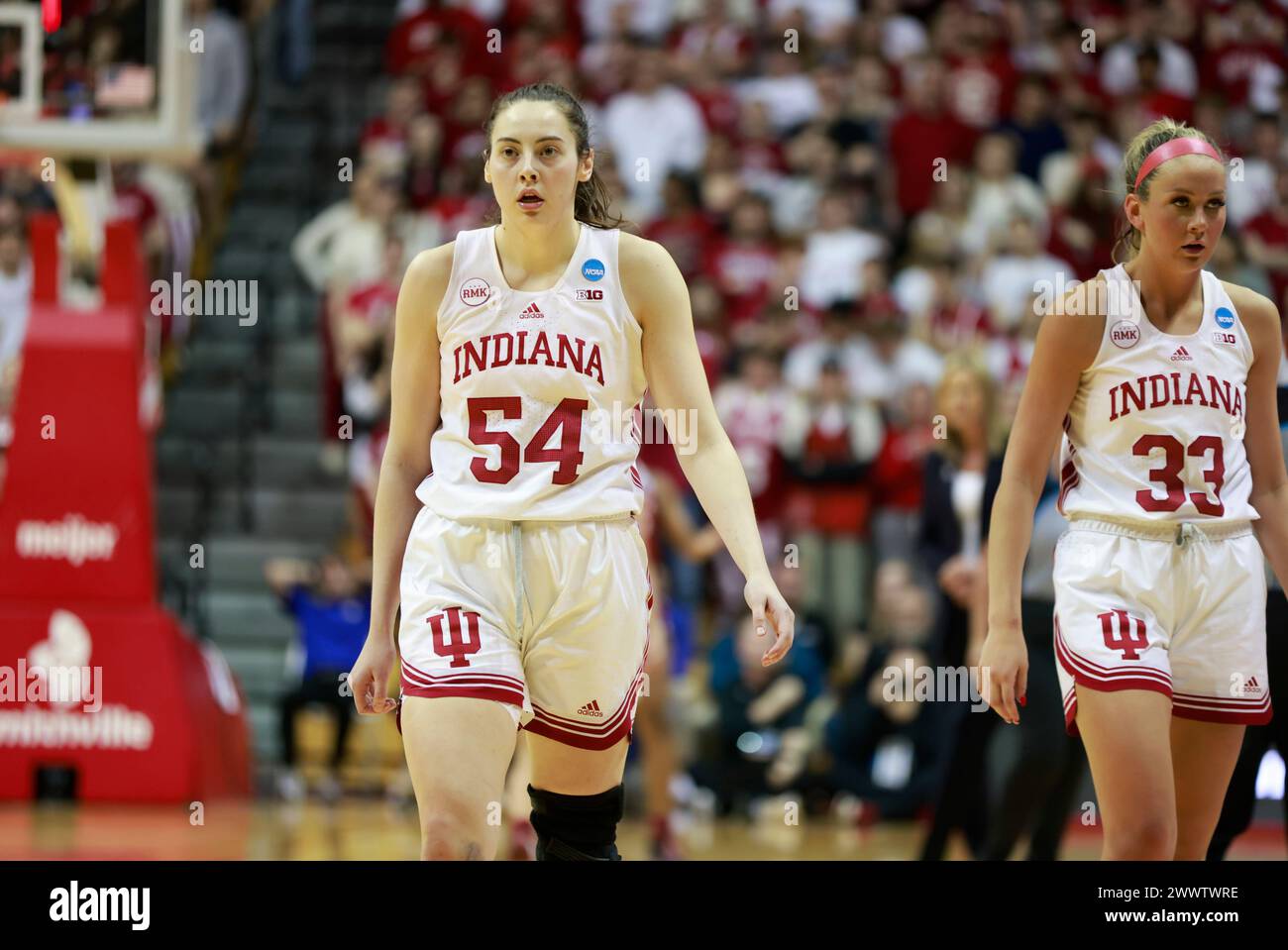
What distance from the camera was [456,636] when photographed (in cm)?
450

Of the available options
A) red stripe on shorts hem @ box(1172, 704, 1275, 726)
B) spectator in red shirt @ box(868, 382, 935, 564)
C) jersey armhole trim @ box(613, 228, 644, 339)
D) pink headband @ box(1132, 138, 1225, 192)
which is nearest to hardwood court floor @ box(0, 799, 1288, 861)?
spectator in red shirt @ box(868, 382, 935, 564)

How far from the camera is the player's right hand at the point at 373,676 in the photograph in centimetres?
468

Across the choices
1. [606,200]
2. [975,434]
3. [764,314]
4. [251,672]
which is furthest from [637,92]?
[606,200]

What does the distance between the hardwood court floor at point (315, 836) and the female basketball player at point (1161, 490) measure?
3711 millimetres

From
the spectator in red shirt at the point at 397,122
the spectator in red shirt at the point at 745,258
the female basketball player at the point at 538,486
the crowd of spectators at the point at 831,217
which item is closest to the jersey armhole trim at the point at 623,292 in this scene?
the female basketball player at the point at 538,486

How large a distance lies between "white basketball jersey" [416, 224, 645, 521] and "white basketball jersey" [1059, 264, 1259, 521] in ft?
3.87

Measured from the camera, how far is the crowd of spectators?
11203mm

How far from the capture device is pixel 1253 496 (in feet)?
16.5

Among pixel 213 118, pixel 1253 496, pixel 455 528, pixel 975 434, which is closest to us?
pixel 455 528

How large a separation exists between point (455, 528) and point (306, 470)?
9.45m

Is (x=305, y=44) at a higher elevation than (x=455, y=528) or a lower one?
higher

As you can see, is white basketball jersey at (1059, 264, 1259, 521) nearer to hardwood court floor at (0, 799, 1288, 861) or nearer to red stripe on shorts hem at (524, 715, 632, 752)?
red stripe on shorts hem at (524, 715, 632, 752)

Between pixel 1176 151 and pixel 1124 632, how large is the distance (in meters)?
1.21

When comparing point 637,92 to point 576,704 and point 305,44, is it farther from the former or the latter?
point 576,704
